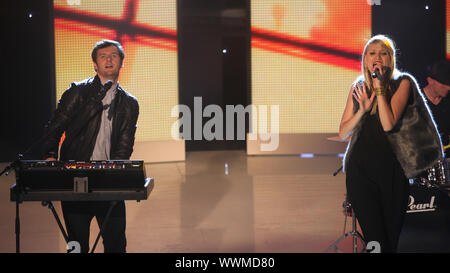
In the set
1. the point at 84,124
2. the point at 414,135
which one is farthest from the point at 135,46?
the point at 414,135

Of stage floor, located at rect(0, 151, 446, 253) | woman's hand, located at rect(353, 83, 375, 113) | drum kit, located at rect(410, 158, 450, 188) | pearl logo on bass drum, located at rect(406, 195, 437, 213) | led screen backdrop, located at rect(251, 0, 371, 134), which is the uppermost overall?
led screen backdrop, located at rect(251, 0, 371, 134)

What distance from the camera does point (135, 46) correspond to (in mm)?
8828

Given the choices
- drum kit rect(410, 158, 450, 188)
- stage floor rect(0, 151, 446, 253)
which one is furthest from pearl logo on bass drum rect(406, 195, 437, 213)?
stage floor rect(0, 151, 446, 253)

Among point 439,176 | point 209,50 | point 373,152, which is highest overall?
point 209,50

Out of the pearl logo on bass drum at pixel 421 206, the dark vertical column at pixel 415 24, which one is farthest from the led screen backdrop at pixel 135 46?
the pearl logo on bass drum at pixel 421 206

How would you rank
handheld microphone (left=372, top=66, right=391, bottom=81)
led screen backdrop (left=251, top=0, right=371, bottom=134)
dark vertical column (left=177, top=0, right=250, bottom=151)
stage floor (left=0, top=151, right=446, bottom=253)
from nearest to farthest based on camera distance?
handheld microphone (left=372, top=66, right=391, bottom=81), stage floor (left=0, top=151, right=446, bottom=253), led screen backdrop (left=251, top=0, right=371, bottom=134), dark vertical column (left=177, top=0, right=250, bottom=151)

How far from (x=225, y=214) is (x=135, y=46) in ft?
14.1

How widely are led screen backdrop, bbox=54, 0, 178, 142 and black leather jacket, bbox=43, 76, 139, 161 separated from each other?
587cm

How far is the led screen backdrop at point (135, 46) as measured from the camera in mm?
8625

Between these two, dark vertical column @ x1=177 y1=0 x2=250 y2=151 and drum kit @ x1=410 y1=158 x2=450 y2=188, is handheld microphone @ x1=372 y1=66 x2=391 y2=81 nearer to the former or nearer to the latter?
drum kit @ x1=410 y1=158 x2=450 y2=188

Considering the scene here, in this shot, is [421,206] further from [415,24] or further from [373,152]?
[415,24]

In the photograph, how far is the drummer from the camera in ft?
15.1

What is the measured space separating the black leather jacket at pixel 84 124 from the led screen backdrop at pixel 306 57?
660 centimetres

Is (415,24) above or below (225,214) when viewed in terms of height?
above
